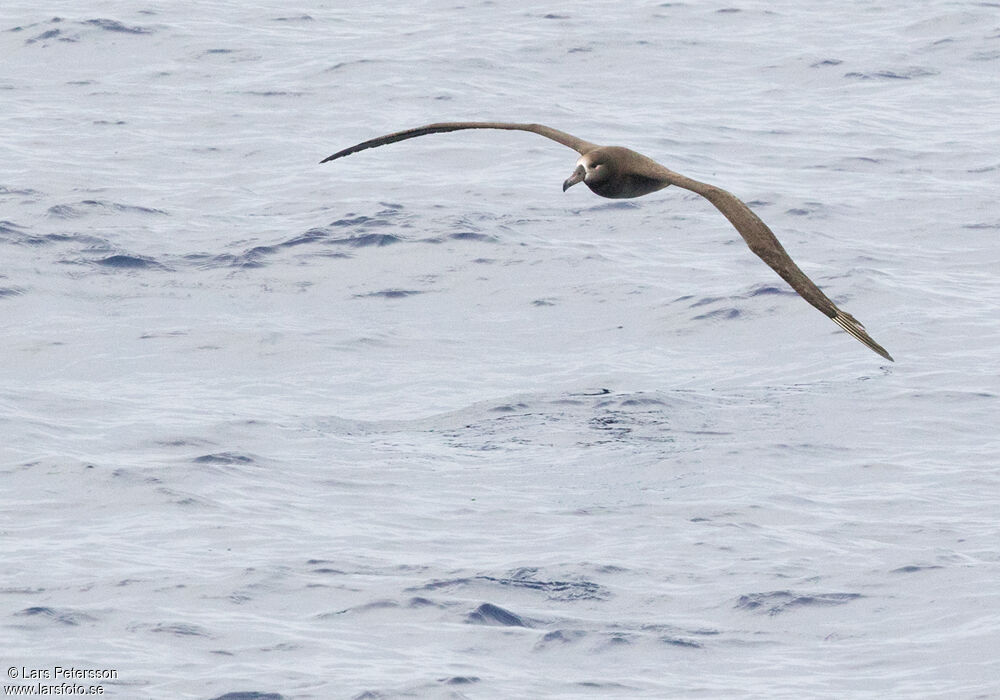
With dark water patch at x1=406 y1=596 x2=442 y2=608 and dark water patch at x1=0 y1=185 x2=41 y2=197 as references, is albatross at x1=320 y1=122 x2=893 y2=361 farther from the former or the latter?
dark water patch at x1=0 y1=185 x2=41 y2=197

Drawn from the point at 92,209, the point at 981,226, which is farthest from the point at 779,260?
the point at 92,209

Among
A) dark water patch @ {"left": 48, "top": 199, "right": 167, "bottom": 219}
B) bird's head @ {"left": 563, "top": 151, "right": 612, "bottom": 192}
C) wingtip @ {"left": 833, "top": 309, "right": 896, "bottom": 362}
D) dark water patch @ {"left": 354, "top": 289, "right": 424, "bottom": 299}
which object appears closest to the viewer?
wingtip @ {"left": 833, "top": 309, "right": 896, "bottom": 362}

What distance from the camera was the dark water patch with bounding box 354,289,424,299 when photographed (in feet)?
67.1

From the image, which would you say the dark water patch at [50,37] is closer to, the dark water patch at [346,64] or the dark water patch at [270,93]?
the dark water patch at [270,93]

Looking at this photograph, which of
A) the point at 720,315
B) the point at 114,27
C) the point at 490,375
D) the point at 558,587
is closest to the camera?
the point at 558,587

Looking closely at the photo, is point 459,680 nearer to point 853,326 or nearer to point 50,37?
point 853,326

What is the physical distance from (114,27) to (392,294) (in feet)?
47.6

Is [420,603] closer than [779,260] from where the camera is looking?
No

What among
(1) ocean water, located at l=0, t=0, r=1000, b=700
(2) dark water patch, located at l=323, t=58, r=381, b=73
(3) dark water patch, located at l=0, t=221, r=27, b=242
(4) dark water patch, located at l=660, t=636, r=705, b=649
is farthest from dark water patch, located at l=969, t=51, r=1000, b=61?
(4) dark water patch, located at l=660, t=636, r=705, b=649

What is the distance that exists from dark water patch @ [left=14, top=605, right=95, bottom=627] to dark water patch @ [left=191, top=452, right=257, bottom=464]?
3.12 m

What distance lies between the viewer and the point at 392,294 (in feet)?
67.4

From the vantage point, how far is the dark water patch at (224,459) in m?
15.7

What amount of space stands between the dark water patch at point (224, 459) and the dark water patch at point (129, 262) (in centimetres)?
567

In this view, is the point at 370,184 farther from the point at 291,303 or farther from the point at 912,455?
the point at 912,455
